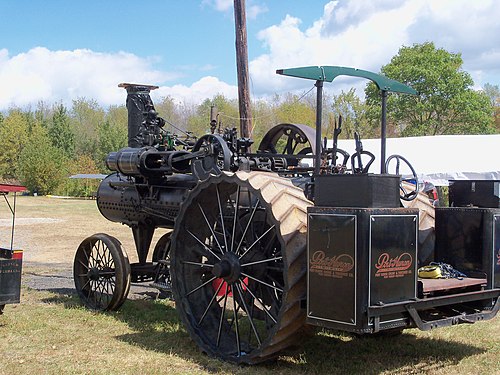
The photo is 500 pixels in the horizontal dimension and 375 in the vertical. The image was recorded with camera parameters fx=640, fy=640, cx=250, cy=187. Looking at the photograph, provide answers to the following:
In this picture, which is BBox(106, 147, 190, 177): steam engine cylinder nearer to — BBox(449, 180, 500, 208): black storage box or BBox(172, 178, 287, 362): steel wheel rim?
BBox(172, 178, 287, 362): steel wheel rim

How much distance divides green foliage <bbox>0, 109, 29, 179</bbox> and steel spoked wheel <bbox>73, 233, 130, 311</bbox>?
5356cm

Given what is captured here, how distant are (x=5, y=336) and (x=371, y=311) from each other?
13.4 ft

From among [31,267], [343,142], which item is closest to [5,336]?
[31,267]

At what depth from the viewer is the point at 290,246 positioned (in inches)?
200

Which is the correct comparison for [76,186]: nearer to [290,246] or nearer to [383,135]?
[383,135]

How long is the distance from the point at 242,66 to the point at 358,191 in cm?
850

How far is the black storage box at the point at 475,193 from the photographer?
5977 mm

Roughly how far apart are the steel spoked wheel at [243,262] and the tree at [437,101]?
31669mm

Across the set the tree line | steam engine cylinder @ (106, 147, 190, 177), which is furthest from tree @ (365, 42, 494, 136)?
steam engine cylinder @ (106, 147, 190, 177)

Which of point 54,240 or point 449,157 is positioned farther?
point 54,240

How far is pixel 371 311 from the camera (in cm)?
464

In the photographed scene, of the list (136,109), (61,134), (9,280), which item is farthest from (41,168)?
(9,280)

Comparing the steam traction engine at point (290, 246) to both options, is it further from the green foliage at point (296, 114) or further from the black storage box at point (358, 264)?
the green foliage at point (296, 114)

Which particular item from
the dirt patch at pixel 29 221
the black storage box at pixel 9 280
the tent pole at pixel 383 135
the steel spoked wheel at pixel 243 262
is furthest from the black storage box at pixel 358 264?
the dirt patch at pixel 29 221
